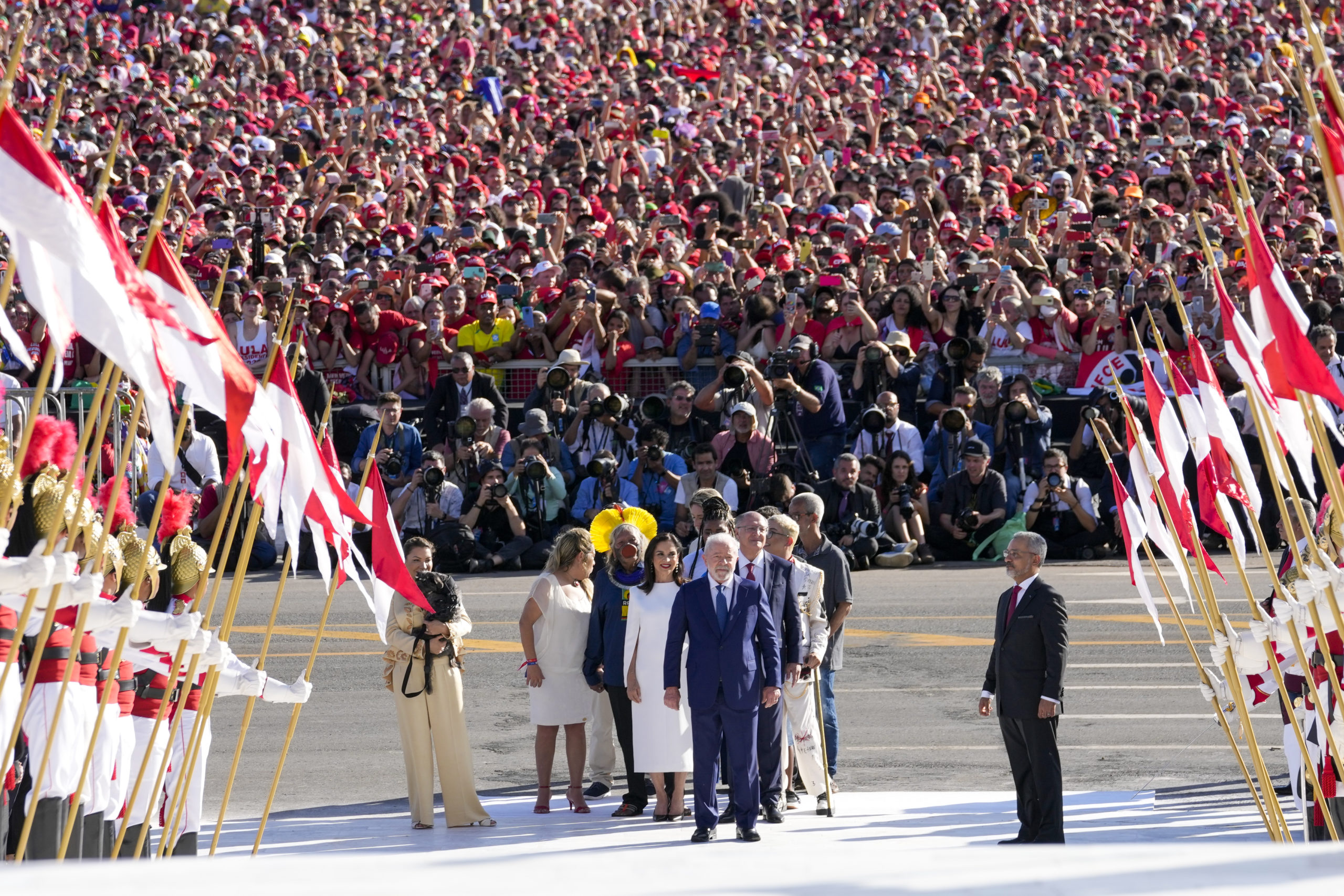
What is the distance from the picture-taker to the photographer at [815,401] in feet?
56.3

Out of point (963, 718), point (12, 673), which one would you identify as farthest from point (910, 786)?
point (12, 673)

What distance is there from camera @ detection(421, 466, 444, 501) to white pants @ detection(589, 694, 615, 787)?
20.0ft

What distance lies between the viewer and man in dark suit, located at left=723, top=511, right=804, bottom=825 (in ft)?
33.1

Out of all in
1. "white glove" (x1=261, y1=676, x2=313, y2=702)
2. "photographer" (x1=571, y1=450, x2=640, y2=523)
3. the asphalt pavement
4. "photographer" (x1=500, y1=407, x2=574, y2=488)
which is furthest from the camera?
"photographer" (x1=500, y1=407, x2=574, y2=488)

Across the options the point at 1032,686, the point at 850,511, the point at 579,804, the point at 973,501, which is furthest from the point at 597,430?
the point at 1032,686

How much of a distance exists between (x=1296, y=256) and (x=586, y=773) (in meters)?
9.57

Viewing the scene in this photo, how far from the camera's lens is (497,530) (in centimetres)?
1755

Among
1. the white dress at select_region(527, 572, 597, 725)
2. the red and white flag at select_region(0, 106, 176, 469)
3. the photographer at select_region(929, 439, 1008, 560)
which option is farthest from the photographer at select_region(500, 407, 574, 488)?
the red and white flag at select_region(0, 106, 176, 469)

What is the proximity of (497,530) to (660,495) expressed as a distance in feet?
5.47

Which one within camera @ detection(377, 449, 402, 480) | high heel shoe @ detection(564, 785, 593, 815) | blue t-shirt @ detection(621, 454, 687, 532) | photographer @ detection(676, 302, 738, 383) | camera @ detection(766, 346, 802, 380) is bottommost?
high heel shoe @ detection(564, 785, 593, 815)

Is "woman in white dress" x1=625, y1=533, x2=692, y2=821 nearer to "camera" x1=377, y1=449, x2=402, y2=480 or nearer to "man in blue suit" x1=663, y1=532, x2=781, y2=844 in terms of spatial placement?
"man in blue suit" x1=663, y1=532, x2=781, y2=844

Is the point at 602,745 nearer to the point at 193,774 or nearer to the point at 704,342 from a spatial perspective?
the point at 193,774

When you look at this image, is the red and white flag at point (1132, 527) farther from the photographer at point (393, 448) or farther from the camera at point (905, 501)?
the photographer at point (393, 448)

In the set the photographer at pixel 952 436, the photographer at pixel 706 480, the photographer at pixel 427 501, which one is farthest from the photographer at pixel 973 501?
the photographer at pixel 427 501
